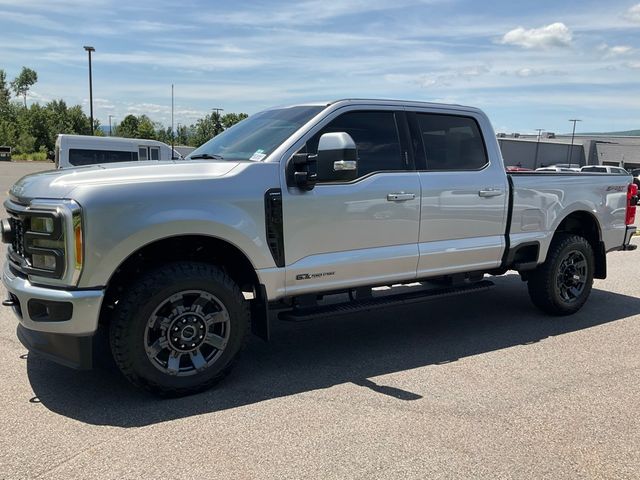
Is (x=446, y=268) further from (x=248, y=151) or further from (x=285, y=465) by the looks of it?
(x=285, y=465)

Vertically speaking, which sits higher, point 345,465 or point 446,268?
point 446,268

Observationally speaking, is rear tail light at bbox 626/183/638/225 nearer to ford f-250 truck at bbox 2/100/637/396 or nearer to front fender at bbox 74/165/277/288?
ford f-250 truck at bbox 2/100/637/396

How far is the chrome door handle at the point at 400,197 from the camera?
4609 mm

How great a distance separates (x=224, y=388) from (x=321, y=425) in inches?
34.9

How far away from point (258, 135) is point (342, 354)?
1976mm

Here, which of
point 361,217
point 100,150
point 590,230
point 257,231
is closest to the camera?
point 257,231

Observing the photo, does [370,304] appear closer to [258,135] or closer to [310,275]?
[310,275]

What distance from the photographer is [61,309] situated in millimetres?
3488

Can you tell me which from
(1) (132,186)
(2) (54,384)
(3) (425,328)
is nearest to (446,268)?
(3) (425,328)

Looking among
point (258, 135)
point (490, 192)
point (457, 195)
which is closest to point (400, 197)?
point (457, 195)

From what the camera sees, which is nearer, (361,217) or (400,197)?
(361,217)

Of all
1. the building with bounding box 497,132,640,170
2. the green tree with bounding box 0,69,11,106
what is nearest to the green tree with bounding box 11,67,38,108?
the green tree with bounding box 0,69,11,106

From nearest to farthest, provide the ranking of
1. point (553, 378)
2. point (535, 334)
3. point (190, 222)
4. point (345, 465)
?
point (345, 465), point (190, 222), point (553, 378), point (535, 334)

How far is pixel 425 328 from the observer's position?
5648 millimetres
